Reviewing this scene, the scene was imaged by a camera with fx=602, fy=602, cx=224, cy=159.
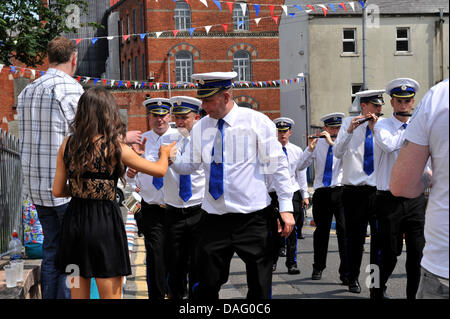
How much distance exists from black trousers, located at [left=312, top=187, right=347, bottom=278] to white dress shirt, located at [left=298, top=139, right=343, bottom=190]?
104 millimetres

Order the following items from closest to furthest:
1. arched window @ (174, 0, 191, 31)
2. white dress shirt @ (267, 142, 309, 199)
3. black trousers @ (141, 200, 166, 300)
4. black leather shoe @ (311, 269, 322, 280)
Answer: black trousers @ (141, 200, 166, 300)
black leather shoe @ (311, 269, 322, 280)
white dress shirt @ (267, 142, 309, 199)
arched window @ (174, 0, 191, 31)

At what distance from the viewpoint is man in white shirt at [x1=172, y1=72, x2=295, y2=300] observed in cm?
468

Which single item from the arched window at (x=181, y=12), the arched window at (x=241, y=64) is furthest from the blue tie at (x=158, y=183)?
the arched window at (x=181, y=12)

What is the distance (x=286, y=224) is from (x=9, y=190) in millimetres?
3285

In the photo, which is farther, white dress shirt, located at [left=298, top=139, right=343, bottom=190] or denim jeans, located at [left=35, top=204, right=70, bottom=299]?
white dress shirt, located at [left=298, top=139, right=343, bottom=190]

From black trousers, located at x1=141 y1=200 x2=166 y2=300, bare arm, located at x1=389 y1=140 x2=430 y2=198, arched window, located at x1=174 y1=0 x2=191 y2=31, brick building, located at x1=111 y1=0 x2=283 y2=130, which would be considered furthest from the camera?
arched window, located at x1=174 y1=0 x2=191 y2=31

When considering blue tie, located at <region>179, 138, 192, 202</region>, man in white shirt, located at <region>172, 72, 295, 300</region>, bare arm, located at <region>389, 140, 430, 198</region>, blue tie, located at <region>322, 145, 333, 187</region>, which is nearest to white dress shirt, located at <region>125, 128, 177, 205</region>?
blue tie, located at <region>179, 138, 192, 202</region>

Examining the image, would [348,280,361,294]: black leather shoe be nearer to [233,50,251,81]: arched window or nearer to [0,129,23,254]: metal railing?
[0,129,23,254]: metal railing

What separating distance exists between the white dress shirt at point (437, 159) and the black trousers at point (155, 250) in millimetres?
3799

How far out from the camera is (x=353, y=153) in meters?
7.67

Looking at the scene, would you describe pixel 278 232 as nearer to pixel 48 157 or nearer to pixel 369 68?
pixel 48 157

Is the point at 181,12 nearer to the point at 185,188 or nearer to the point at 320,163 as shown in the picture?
the point at 320,163

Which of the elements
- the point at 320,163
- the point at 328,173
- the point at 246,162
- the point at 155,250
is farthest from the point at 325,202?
the point at 246,162
